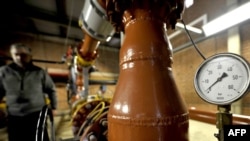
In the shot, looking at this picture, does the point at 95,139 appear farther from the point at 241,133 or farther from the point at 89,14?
the point at 89,14

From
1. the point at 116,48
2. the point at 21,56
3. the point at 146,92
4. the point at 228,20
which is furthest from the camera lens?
the point at 116,48

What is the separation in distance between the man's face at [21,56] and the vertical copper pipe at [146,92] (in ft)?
6.07

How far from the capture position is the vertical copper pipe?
667mm

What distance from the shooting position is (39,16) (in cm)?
498

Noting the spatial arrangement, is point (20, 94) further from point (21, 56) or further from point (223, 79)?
point (223, 79)

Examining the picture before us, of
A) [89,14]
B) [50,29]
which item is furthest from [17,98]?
[50,29]

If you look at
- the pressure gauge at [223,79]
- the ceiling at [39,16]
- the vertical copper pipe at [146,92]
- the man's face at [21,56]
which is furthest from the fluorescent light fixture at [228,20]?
the ceiling at [39,16]

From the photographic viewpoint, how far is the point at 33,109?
226 cm

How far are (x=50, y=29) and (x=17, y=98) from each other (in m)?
5.18

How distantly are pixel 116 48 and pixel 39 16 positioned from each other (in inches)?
131

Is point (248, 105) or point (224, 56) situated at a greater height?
point (224, 56)

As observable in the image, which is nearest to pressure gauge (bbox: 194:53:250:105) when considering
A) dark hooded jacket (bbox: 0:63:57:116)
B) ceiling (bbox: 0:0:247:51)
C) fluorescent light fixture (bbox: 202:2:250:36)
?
fluorescent light fixture (bbox: 202:2:250:36)

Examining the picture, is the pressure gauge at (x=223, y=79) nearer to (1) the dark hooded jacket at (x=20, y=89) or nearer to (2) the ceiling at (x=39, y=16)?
(1) the dark hooded jacket at (x=20, y=89)

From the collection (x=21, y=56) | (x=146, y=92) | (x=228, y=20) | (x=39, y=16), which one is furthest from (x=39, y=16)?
(x=146, y=92)
